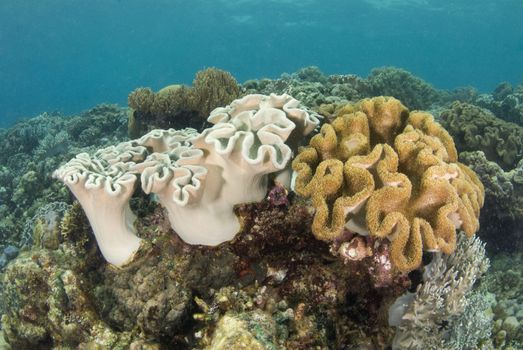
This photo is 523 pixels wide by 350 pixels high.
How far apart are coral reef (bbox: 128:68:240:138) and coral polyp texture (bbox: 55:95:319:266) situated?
4.29 metres

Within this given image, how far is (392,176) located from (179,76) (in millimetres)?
149276

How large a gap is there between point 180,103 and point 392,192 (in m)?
6.05

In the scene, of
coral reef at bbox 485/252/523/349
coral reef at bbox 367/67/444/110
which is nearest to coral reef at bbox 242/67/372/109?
coral reef at bbox 367/67/444/110

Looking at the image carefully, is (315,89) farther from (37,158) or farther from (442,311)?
(37,158)

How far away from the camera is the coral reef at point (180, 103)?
7.94 metres

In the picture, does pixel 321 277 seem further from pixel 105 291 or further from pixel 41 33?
pixel 41 33

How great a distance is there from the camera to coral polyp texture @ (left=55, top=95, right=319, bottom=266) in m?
3.07

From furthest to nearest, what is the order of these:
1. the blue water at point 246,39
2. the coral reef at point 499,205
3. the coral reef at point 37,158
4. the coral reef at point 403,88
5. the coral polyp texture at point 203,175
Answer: the blue water at point 246,39
the coral reef at point 403,88
the coral reef at point 37,158
the coral reef at point 499,205
the coral polyp texture at point 203,175

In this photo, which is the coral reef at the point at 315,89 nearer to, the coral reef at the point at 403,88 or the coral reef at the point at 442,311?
the coral reef at the point at 403,88

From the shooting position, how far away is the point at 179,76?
144m

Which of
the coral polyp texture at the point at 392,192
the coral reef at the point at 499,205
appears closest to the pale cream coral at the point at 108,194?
the coral polyp texture at the point at 392,192

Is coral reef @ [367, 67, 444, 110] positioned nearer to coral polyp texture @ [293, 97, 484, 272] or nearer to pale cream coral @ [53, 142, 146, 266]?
coral polyp texture @ [293, 97, 484, 272]

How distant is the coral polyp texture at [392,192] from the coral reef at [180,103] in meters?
4.98

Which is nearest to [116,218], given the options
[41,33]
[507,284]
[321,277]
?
[321,277]
